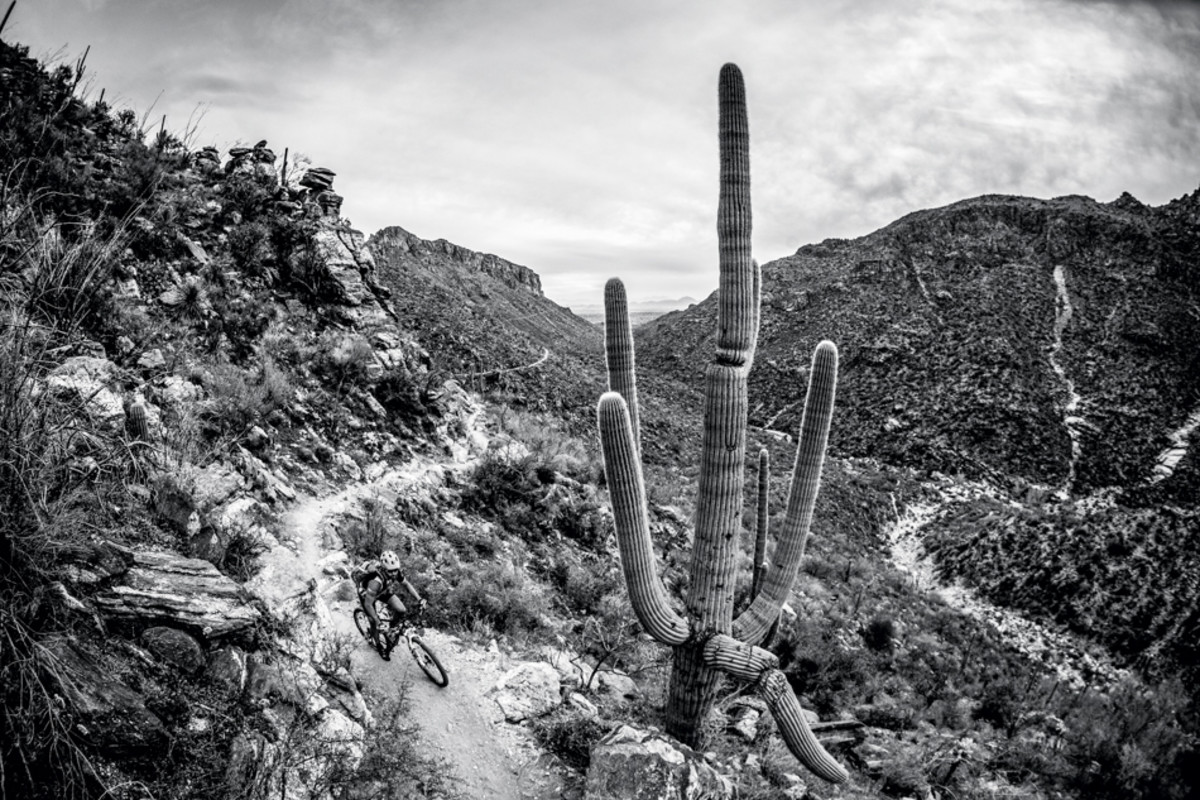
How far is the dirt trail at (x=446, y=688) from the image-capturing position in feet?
15.6

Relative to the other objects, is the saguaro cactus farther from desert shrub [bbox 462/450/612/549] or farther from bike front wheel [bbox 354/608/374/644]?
desert shrub [bbox 462/450/612/549]

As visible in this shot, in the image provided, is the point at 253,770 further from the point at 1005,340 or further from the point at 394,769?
the point at 1005,340

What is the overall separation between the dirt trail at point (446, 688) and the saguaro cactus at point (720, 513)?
1.49m

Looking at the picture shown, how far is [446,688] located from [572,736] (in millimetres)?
1451

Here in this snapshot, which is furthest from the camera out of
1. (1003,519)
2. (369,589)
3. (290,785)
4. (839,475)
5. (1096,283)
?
(1096,283)

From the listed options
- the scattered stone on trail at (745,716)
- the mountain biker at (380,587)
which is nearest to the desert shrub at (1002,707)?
the scattered stone on trail at (745,716)

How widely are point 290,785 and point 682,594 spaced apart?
8131mm

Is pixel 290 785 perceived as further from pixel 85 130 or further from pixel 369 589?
pixel 85 130

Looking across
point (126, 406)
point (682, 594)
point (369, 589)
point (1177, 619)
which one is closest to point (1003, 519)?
point (1177, 619)

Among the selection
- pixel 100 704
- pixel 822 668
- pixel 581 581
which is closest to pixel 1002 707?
pixel 822 668

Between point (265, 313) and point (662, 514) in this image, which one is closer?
point (265, 313)

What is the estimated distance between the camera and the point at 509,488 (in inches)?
423

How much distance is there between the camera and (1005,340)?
1185 inches

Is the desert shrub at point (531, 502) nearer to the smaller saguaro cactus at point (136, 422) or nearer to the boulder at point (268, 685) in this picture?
the smaller saguaro cactus at point (136, 422)
